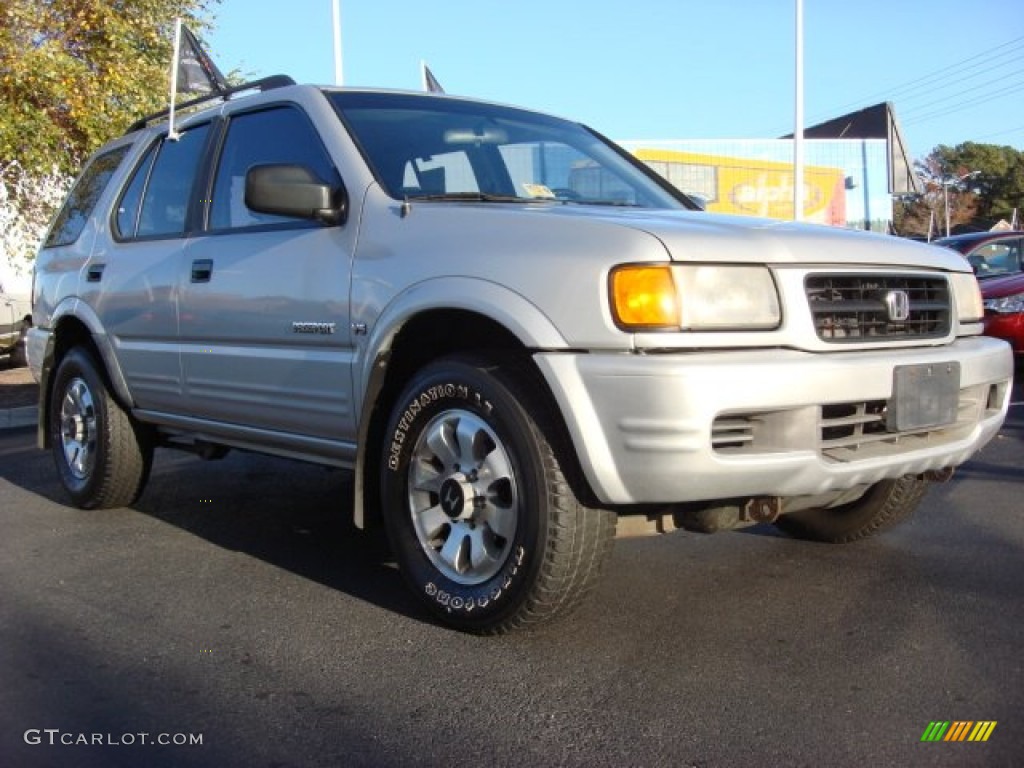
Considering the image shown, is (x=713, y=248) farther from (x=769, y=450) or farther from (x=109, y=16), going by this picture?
(x=109, y=16)

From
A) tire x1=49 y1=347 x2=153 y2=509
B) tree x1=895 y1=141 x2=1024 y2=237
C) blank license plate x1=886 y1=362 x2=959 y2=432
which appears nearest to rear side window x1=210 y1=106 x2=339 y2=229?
tire x1=49 y1=347 x2=153 y2=509

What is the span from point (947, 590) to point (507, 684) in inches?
69.5

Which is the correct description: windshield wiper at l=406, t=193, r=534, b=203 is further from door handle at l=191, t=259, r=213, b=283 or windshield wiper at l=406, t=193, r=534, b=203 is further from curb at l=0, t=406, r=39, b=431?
curb at l=0, t=406, r=39, b=431

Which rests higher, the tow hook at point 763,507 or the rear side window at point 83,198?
the rear side window at point 83,198

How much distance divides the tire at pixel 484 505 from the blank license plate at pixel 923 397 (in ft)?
3.19

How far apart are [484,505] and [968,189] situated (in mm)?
76013

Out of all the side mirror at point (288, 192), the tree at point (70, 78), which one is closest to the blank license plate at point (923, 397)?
the side mirror at point (288, 192)

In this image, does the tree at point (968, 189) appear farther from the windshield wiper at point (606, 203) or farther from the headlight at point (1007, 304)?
the windshield wiper at point (606, 203)

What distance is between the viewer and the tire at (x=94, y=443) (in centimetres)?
512

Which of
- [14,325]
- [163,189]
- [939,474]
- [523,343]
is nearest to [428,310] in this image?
[523,343]

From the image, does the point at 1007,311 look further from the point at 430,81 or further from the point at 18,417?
the point at 18,417

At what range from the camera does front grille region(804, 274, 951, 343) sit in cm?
307

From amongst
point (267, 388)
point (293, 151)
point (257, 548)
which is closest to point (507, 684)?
point (267, 388)

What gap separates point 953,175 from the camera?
6919cm
